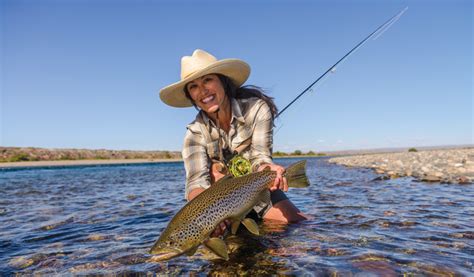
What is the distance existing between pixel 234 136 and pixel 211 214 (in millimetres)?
2089

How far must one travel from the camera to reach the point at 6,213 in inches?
290

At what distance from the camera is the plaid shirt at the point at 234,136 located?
4.90 meters

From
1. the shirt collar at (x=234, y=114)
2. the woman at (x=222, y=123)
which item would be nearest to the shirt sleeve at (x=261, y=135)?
the woman at (x=222, y=123)

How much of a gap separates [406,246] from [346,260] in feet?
2.79

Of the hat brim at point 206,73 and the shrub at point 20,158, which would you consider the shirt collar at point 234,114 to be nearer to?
the hat brim at point 206,73

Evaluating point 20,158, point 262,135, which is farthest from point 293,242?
point 20,158

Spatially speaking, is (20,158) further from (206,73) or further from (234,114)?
(206,73)

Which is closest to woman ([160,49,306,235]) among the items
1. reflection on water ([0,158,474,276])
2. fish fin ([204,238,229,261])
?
reflection on water ([0,158,474,276])

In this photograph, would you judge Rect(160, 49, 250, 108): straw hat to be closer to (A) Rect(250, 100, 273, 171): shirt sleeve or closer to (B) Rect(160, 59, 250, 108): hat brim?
(B) Rect(160, 59, 250, 108): hat brim

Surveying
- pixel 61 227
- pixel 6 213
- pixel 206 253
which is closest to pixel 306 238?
pixel 206 253

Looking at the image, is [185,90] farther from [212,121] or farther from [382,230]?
[382,230]

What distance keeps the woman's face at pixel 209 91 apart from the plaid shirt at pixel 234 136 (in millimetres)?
353

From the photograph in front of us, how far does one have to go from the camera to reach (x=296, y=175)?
4059mm

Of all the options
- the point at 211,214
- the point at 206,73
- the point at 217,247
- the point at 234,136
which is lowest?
the point at 217,247
